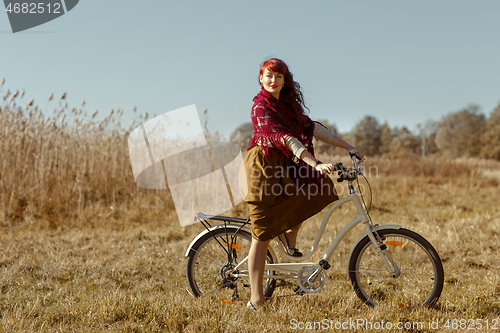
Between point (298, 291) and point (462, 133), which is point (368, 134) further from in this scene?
point (298, 291)

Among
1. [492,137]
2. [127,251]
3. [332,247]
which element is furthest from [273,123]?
[492,137]

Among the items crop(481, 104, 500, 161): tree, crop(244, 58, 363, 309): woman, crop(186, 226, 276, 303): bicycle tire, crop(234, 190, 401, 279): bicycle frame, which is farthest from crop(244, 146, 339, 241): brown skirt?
crop(481, 104, 500, 161): tree

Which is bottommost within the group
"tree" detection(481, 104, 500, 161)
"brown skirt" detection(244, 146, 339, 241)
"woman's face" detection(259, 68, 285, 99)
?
"tree" detection(481, 104, 500, 161)

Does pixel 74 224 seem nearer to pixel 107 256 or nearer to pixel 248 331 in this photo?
pixel 107 256

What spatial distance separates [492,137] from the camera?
35.8 metres

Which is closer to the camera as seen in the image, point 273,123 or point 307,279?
point 273,123

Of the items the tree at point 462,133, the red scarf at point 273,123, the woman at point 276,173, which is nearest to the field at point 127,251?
the woman at point 276,173

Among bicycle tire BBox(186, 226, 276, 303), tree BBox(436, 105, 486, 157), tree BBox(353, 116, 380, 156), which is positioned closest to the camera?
bicycle tire BBox(186, 226, 276, 303)

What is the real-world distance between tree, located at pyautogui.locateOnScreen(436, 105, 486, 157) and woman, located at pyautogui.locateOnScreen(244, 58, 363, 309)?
129 feet

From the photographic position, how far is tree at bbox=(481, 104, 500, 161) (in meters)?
35.0

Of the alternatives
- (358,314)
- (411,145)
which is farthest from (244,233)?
(411,145)

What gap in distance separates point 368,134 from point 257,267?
154 ft

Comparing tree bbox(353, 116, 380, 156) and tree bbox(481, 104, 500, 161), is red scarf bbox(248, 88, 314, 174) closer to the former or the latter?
tree bbox(481, 104, 500, 161)

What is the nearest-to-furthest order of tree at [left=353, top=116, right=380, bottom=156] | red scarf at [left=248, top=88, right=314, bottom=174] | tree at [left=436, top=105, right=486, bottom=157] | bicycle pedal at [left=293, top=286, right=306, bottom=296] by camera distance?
red scarf at [left=248, top=88, right=314, bottom=174] → bicycle pedal at [left=293, top=286, right=306, bottom=296] → tree at [left=436, top=105, right=486, bottom=157] → tree at [left=353, top=116, right=380, bottom=156]
